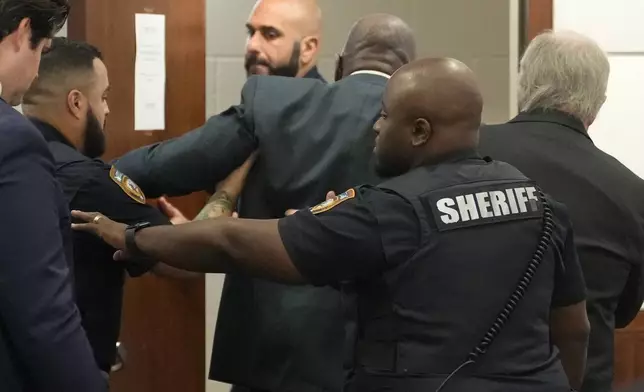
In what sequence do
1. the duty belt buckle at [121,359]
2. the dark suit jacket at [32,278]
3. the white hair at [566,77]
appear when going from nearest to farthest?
the dark suit jacket at [32,278]
the white hair at [566,77]
the duty belt buckle at [121,359]

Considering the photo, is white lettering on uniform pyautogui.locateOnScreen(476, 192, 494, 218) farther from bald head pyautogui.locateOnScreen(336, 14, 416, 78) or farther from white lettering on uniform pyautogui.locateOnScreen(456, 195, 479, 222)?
bald head pyautogui.locateOnScreen(336, 14, 416, 78)

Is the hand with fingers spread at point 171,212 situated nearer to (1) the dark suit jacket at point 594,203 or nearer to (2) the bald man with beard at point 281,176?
(2) the bald man with beard at point 281,176

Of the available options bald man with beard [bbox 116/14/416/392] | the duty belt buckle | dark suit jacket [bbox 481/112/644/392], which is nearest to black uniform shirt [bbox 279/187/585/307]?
bald man with beard [bbox 116/14/416/392]

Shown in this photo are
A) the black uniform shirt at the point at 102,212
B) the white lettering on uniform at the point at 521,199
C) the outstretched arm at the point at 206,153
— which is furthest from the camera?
the outstretched arm at the point at 206,153

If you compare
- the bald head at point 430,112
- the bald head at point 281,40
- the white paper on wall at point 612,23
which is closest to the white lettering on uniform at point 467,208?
the bald head at point 430,112

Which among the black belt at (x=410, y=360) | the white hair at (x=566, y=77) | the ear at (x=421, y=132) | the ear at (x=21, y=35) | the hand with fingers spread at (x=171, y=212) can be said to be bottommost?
the black belt at (x=410, y=360)

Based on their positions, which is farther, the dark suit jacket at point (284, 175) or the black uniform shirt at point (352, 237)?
the dark suit jacket at point (284, 175)

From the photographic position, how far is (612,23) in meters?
2.55

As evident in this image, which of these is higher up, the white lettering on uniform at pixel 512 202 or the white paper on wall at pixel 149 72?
the white paper on wall at pixel 149 72

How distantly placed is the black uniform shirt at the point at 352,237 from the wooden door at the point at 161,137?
4.13 feet

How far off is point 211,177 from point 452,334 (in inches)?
28.2

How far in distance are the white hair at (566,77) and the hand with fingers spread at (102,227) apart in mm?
962

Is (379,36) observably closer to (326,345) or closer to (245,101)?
(245,101)

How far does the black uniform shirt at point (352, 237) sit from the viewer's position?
4.37 ft
